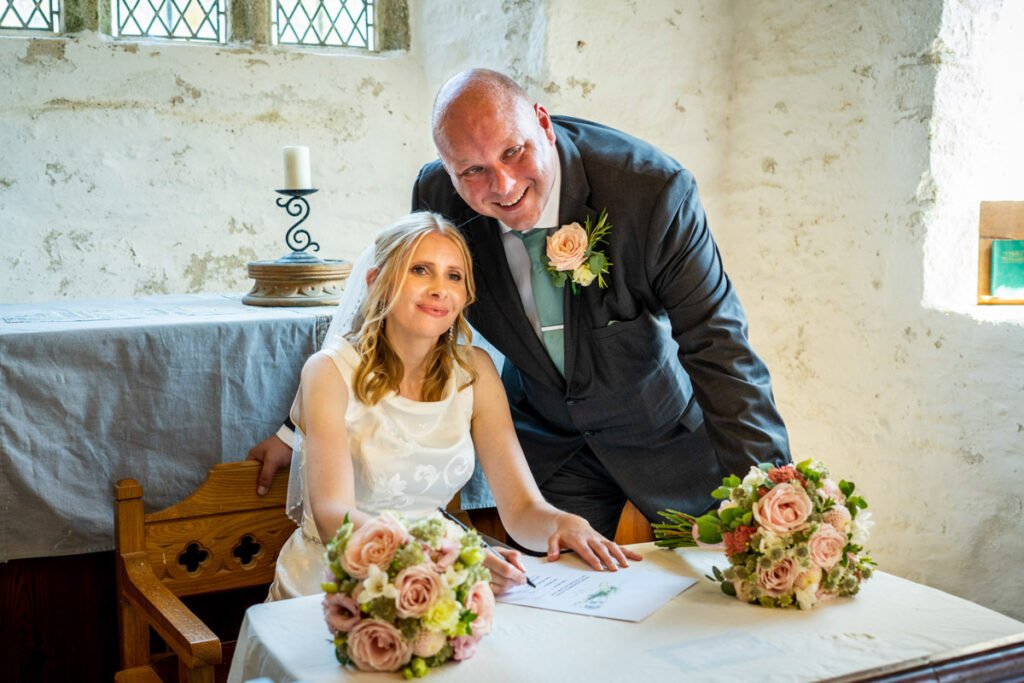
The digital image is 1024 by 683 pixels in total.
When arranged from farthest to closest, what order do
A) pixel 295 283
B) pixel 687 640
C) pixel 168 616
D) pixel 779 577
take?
1. pixel 295 283
2. pixel 168 616
3. pixel 779 577
4. pixel 687 640

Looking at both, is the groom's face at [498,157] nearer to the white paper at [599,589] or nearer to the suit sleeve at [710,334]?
the suit sleeve at [710,334]

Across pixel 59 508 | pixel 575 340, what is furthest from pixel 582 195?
pixel 59 508

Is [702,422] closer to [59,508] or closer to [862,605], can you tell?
[862,605]

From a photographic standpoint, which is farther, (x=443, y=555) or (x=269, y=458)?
(x=269, y=458)

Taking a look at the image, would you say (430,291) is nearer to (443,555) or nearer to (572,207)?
(572,207)

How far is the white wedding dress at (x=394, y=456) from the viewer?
2424 millimetres

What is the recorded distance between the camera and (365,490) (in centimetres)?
245

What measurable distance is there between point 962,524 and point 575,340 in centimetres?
157

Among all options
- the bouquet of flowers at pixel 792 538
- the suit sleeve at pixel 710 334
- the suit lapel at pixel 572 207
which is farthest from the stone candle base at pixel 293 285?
the bouquet of flowers at pixel 792 538

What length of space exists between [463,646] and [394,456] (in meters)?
0.97

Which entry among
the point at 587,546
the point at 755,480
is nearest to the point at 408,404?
the point at 587,546

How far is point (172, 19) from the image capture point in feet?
14.5

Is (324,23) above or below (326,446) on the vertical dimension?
above

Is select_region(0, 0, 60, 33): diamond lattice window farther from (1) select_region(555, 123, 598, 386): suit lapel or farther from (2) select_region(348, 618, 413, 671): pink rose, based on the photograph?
(2) select_region(348, 618, 413, 671): pink rose
